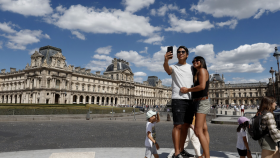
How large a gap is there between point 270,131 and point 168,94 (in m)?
115

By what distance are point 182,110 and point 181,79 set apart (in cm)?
59

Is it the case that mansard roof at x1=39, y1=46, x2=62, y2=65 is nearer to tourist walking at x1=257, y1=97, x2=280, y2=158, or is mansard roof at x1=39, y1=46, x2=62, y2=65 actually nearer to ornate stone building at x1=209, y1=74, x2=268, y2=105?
tourist walking at x1=257, y1=97, x2=280, y2=158

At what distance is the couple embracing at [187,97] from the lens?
3395 mm

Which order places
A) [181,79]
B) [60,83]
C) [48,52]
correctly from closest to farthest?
[181,79]
[60,83]
[48,52]

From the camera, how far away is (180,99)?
3535mm

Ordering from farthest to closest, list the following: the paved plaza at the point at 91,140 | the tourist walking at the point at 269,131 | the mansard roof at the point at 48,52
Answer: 1. the mansard roof at the point at 48,52
2. the paved plaza at the point at 91,140
3. the tourist walking at the point at 269,131

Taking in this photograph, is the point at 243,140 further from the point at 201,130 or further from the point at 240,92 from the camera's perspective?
the point at 240,92

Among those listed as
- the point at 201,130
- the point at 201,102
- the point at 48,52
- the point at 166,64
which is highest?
the point at 48,52

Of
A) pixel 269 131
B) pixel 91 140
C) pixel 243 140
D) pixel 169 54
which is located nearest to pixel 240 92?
pixel 91 140

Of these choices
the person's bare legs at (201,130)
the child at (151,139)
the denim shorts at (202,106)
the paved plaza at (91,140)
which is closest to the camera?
the person's bare legs at (201,130)

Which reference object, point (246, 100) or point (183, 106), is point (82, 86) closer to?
point (183, 106)

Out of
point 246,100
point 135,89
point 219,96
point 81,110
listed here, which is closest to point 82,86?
point 135,89

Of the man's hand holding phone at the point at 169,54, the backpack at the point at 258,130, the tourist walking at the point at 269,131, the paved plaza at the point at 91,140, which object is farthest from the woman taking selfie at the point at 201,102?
the paved plaza at the point at 91,140

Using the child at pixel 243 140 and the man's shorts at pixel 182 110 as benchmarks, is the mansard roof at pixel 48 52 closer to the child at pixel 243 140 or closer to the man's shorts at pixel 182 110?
the man's shorts at pixel 182 110
